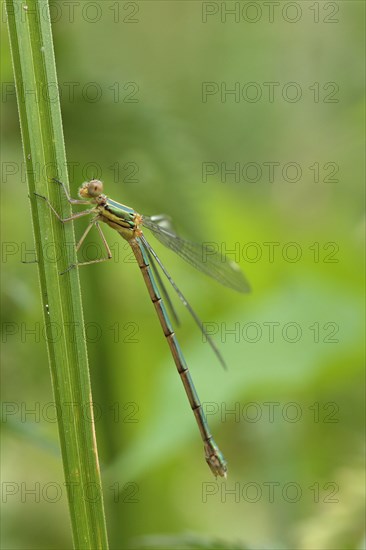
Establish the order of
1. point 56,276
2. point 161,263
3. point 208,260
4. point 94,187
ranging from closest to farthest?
1. point 56,276
2. point 94,187
3. point 161,263
4. point 208,260

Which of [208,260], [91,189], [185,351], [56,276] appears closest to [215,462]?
[185,351]

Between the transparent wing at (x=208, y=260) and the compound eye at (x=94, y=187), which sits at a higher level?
the compound eye at (x=94, y=187)

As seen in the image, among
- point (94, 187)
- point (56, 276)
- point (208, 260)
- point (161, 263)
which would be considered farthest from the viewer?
point (208, 260)

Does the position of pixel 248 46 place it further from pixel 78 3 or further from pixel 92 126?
pixel 92 126

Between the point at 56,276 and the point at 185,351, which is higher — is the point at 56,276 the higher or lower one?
the higher one

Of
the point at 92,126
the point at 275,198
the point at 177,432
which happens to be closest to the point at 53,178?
the point at 92,126

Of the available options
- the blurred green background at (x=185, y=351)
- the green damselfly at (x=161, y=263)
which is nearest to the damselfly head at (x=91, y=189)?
the green damselfly at (x=161, y=263)

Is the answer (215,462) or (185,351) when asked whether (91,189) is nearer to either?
(185,351)

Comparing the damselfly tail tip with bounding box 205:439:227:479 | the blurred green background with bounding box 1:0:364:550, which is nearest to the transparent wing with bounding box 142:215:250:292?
the blurred green background with bounding box 1:0:364:550

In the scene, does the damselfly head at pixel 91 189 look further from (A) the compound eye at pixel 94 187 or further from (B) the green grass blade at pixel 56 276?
(B) the green grass blade at pixel 56 276
